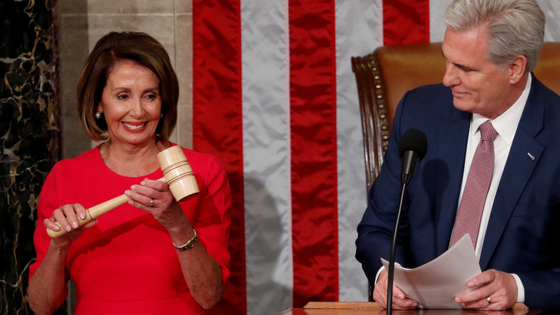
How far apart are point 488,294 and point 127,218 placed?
3.92 feet

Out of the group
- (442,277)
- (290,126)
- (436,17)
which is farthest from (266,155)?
(442,277)

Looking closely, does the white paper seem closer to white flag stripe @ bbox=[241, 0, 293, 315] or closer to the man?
the man

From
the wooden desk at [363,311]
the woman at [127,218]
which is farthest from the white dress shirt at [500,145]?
the woman at [127,218]

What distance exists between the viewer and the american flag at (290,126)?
2.76m

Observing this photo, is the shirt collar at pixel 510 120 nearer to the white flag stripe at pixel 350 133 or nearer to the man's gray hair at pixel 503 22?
the man's gray hair at pixel 503 22

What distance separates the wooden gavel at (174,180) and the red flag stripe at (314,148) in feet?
3.66

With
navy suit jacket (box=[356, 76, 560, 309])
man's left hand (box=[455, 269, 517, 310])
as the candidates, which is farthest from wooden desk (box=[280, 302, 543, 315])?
navy suit jacket (box=[356, 76, 560, 309])

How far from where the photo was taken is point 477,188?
183 centimetres

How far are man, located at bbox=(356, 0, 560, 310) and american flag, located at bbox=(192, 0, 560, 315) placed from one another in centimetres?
81

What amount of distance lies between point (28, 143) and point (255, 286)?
1.22 meters

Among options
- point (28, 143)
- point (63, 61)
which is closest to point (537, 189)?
point (28, 143)

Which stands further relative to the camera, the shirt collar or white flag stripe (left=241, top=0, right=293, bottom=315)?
white flag stripe (left=241, top=0, right=293, bottom=315)

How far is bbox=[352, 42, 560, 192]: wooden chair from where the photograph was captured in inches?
97.8

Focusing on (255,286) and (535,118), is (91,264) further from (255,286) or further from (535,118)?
(535,118)
